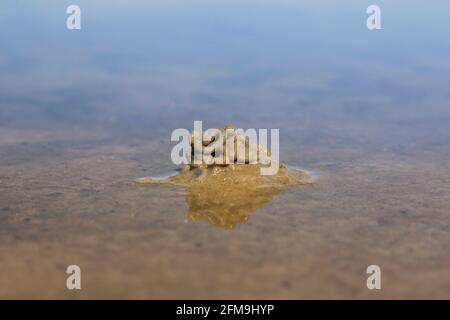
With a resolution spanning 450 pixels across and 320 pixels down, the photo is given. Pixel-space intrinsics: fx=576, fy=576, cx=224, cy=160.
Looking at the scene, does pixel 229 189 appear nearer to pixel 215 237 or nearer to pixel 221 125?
pixel 215 237

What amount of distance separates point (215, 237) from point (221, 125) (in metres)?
4.48

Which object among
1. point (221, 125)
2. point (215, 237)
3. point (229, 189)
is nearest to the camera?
point (215, 237)

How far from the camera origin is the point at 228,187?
18.8 feet

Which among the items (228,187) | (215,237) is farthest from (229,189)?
(215,237)

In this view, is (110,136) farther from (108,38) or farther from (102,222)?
(108,38)

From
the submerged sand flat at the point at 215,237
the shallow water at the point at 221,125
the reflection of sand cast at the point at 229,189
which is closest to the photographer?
the submerged sand flat at the point at 215,237

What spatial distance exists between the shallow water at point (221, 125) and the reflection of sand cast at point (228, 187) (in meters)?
0.15

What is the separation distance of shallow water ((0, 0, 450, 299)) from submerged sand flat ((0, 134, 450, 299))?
18 millimetres

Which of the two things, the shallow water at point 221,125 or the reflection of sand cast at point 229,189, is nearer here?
the shallow water at point 221,125

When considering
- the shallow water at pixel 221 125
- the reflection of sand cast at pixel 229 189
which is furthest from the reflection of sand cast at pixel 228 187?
the shallow water at pixel 221 125

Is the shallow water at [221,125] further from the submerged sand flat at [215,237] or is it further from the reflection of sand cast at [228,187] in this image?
the reflection of sand cast at [228,187]

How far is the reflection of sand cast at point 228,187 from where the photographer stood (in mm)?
5141
